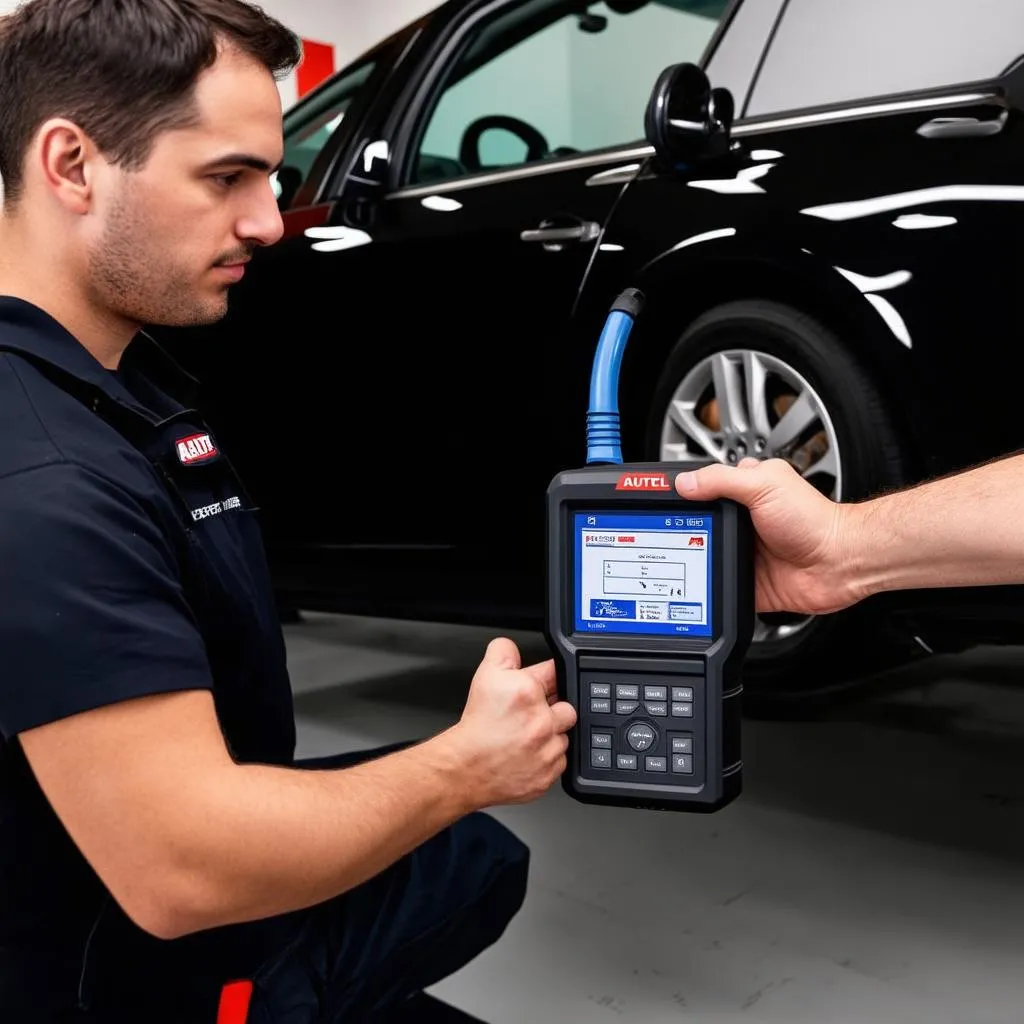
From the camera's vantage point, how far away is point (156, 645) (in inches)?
26.8

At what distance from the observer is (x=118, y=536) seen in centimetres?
69

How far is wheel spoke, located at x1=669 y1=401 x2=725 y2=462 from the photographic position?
1.57m

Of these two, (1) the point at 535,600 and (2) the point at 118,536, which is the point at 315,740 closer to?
(1) the point at 535,600

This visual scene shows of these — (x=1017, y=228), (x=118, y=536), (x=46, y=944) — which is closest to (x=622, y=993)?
(x=46, y=944)

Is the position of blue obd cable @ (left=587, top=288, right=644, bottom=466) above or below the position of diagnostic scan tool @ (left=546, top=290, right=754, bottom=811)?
above

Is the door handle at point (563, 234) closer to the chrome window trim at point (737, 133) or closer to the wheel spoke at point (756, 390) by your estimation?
the chrome window trim at point (737, 133)

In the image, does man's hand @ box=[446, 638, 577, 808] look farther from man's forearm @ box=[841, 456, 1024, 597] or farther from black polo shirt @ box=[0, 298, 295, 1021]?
man's forearm @ box=[841, 456, 1024, 597]

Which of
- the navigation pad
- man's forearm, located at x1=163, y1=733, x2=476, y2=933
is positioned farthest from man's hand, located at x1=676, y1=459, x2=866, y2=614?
man's forearm, located at x1=163, y1=733, x2=476, y2=933

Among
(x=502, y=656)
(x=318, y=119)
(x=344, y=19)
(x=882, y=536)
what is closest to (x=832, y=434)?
(x=882, y=536)

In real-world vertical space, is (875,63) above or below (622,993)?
above

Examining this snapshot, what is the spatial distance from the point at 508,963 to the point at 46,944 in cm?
60

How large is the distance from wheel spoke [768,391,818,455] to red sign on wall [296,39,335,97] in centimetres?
411

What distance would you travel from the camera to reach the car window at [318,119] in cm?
231

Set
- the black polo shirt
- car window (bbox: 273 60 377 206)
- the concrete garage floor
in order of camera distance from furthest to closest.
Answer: car window (bbox: 273 60 377 206) → the concrete garage floor → the black polo shirt
